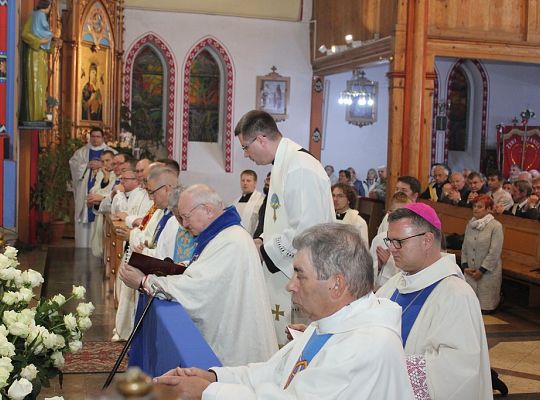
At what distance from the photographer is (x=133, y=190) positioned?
10453 millimetres

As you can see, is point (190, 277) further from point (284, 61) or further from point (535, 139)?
point (535, 139)

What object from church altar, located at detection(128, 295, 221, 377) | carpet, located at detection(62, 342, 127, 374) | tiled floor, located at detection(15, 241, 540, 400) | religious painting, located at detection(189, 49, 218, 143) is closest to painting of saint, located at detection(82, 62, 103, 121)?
religious painting, located at detection(189, 49, 218, 143)

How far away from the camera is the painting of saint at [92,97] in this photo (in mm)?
17016

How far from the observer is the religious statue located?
11367 mm

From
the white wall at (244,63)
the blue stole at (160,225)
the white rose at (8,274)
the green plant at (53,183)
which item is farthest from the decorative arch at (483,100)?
the white rose at (8,274)

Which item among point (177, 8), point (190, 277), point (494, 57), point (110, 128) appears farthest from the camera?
point (177, 8)

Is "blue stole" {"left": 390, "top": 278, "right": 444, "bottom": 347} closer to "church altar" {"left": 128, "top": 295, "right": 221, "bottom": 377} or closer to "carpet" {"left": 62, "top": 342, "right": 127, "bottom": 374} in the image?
"church altar" {"left": 128, "top": 295, "right": 221, "bottom": 377}

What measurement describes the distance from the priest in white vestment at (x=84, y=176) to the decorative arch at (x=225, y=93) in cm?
494

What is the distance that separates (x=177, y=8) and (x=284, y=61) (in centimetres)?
265

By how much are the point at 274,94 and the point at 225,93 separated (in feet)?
3.66

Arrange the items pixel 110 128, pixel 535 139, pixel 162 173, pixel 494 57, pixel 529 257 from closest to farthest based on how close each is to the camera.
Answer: pixel 162 173, pixel 529 257, pixel 494 57, pixel 110 128, pixel 535 139

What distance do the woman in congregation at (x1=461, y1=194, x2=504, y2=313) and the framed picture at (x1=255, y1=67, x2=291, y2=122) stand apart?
1025cm

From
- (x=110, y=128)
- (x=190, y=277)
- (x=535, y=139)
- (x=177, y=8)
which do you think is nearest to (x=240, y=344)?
(x=190, y=277)

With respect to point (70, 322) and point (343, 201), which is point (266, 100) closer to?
point (343, 201)
